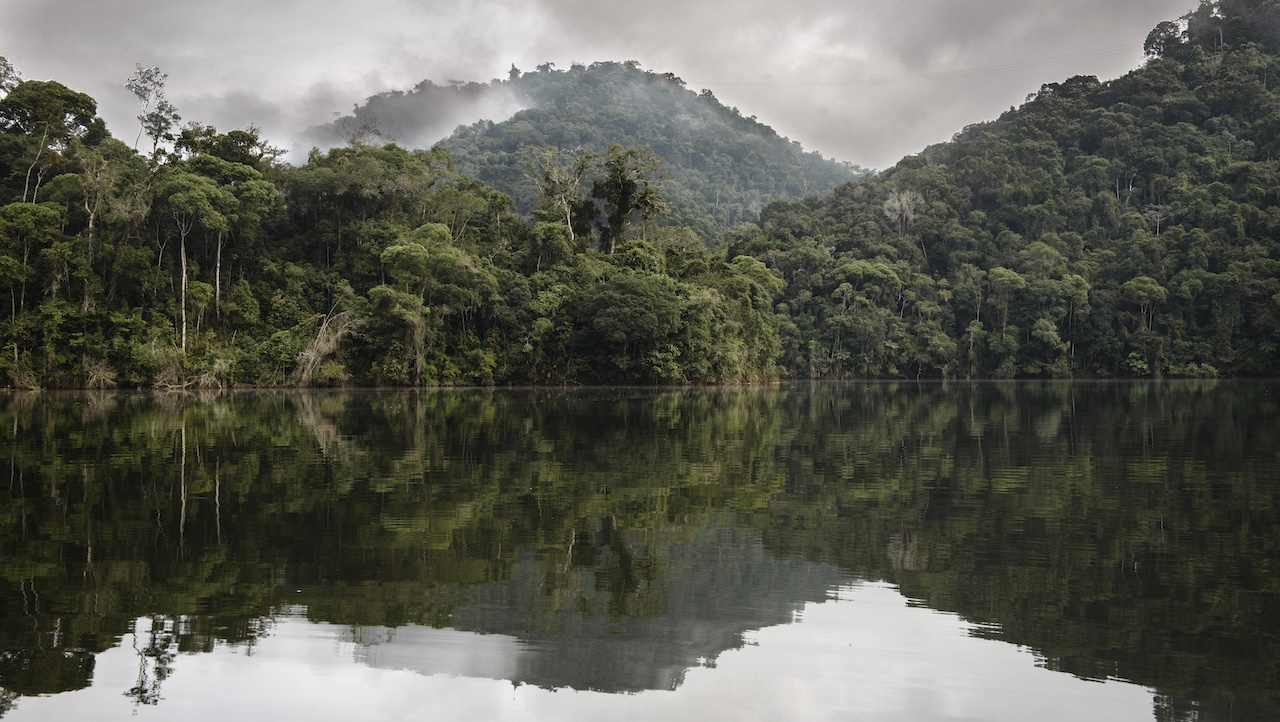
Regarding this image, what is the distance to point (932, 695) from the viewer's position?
4355 mm

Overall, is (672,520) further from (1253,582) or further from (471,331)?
(471,331)

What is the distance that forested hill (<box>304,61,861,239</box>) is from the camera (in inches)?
4970

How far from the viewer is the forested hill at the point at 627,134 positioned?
414 feet

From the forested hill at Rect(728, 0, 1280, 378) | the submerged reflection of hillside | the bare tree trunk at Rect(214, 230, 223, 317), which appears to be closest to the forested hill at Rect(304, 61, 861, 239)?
the forested hill at Rect(728, 0, 1280, 378)

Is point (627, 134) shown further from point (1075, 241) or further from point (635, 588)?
point (635, 588)

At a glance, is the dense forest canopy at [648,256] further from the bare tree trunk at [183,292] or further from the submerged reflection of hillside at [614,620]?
the submerged reflection of hillside at [614,620]

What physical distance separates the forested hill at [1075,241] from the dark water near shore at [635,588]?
5901cm

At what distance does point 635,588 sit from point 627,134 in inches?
6181

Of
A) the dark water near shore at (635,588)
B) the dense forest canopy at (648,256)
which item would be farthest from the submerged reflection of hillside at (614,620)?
the dense forest canopy at (648,256)

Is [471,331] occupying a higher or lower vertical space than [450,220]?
lower

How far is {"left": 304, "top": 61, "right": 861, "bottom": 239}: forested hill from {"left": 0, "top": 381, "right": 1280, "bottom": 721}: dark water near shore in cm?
9226

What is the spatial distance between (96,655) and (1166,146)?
9262 cm

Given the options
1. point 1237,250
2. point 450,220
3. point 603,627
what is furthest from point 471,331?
point 1237,250

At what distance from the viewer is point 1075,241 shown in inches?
2859
